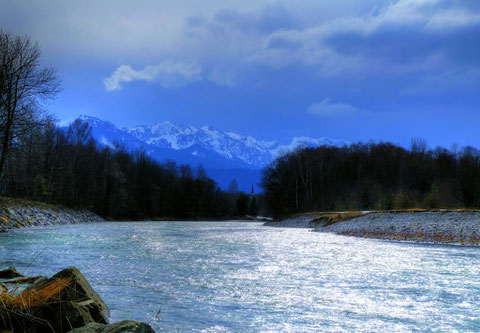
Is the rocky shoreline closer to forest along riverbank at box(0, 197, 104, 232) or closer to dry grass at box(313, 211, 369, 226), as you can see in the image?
forest along riverbank at box(0, 197, 104, 232)

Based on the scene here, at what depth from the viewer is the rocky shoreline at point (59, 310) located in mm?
4637

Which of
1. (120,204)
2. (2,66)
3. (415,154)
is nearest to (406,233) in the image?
(2,66)

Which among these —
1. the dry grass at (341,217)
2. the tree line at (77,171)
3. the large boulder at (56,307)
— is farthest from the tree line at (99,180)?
the dry grass at (341,217)

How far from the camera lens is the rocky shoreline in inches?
183

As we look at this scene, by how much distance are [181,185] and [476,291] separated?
119m

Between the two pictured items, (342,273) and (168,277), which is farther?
(342,273)

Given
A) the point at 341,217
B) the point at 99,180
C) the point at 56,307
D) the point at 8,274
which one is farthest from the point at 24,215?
the point at 99,180

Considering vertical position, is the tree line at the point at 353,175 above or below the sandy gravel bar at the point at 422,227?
above

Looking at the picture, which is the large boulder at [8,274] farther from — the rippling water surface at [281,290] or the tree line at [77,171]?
the tree line at [77,171]

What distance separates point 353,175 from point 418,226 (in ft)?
223

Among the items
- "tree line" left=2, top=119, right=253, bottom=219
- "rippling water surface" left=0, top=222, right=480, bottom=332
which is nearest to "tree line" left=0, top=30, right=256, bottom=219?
"tree line" left=2, top=119, right=253, bottom=219

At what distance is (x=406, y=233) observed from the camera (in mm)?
28562

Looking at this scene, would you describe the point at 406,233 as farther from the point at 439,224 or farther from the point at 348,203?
the point at 348,203

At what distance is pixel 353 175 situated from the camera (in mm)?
95125
